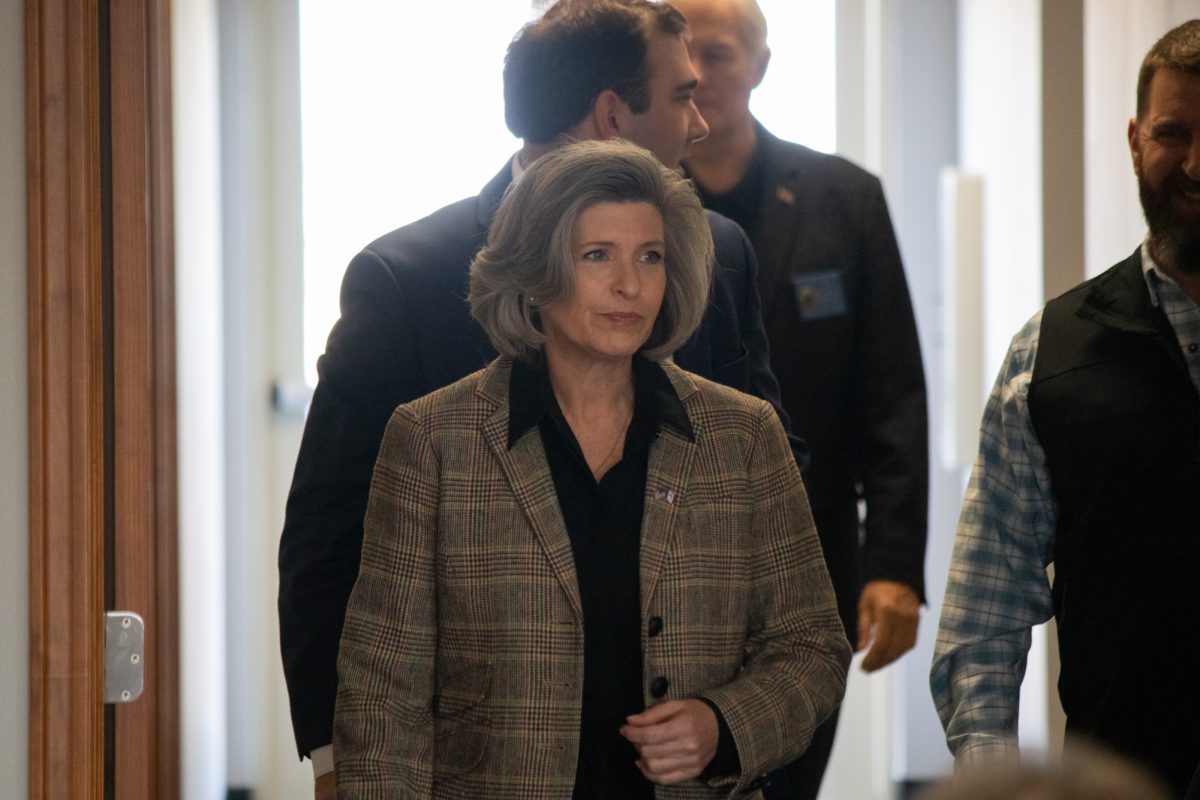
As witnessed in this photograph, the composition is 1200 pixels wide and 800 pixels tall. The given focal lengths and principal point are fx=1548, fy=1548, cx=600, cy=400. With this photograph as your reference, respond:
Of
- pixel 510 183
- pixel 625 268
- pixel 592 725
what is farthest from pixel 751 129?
pixel 592 725

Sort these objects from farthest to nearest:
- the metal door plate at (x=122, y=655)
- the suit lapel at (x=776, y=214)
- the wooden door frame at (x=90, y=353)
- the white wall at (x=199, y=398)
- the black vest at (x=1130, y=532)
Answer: the white wall at (x=199, y=398)
the suit lapel at (x=776, y=214)
the metal door plate at (x=122, y=655)
the wooden door frame at (x=90, y=353)
the black vest at (x=1130, y=532)

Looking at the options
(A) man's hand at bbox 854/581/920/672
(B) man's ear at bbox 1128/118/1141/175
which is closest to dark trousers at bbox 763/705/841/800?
(A) man's hand at bbox 854/581/920/672

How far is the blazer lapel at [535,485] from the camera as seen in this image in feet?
6.11

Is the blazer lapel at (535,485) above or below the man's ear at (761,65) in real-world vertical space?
below

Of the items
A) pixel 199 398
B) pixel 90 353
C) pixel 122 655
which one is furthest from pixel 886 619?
pixel 199 398

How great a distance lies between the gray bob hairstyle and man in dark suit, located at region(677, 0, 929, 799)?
0.46m

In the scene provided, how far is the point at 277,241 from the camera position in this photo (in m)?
3.13

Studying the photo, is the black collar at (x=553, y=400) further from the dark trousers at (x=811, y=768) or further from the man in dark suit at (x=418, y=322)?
the dark trousers at (x=811, y=768)

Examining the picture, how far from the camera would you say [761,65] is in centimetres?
257

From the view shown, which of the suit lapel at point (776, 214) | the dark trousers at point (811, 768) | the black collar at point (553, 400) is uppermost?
the suit lapel at point (776, 214)

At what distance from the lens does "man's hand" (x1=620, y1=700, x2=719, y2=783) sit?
180 cm

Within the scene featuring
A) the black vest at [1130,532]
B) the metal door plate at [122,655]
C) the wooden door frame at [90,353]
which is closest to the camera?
the black vest at [1130,532]

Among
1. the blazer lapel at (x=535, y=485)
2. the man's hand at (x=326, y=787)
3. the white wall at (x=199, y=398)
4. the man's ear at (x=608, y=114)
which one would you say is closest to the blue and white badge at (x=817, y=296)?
the man's ear at (x=608, y=114)

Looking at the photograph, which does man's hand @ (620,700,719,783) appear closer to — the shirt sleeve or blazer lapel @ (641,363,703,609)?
blazer lapel @ (641,363,703,609)
